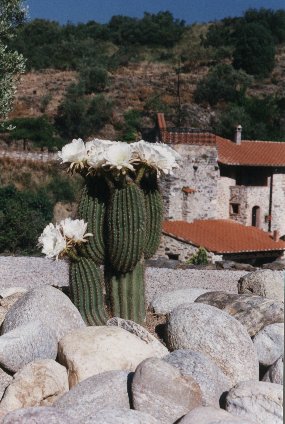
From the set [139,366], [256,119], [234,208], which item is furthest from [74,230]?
[256,119]

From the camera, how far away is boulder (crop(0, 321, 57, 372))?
16.8 feet

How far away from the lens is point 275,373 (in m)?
5.12

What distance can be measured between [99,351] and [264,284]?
365 centimetres

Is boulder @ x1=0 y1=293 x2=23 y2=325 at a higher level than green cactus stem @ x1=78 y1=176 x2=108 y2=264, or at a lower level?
lower

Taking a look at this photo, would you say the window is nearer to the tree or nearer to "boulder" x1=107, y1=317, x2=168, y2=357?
the tree

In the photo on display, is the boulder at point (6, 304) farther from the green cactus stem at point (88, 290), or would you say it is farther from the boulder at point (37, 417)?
the boulder at point (37, 417)

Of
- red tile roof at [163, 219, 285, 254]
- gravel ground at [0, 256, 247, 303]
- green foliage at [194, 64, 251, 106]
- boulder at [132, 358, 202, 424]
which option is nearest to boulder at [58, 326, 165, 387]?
boulder at [132, 358, 202, 424]

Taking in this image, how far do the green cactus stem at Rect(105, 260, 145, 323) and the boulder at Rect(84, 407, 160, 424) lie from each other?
1.92m

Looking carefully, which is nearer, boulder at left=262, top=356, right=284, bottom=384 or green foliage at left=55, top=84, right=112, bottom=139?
boulder at left=262, top=356, right=284, bottom=384

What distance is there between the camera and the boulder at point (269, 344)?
5660mm

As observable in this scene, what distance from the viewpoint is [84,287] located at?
5938mm

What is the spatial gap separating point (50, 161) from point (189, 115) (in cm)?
1109

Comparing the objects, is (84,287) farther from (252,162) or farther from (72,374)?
(252,162)

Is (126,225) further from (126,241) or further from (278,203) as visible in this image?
(278,203)
